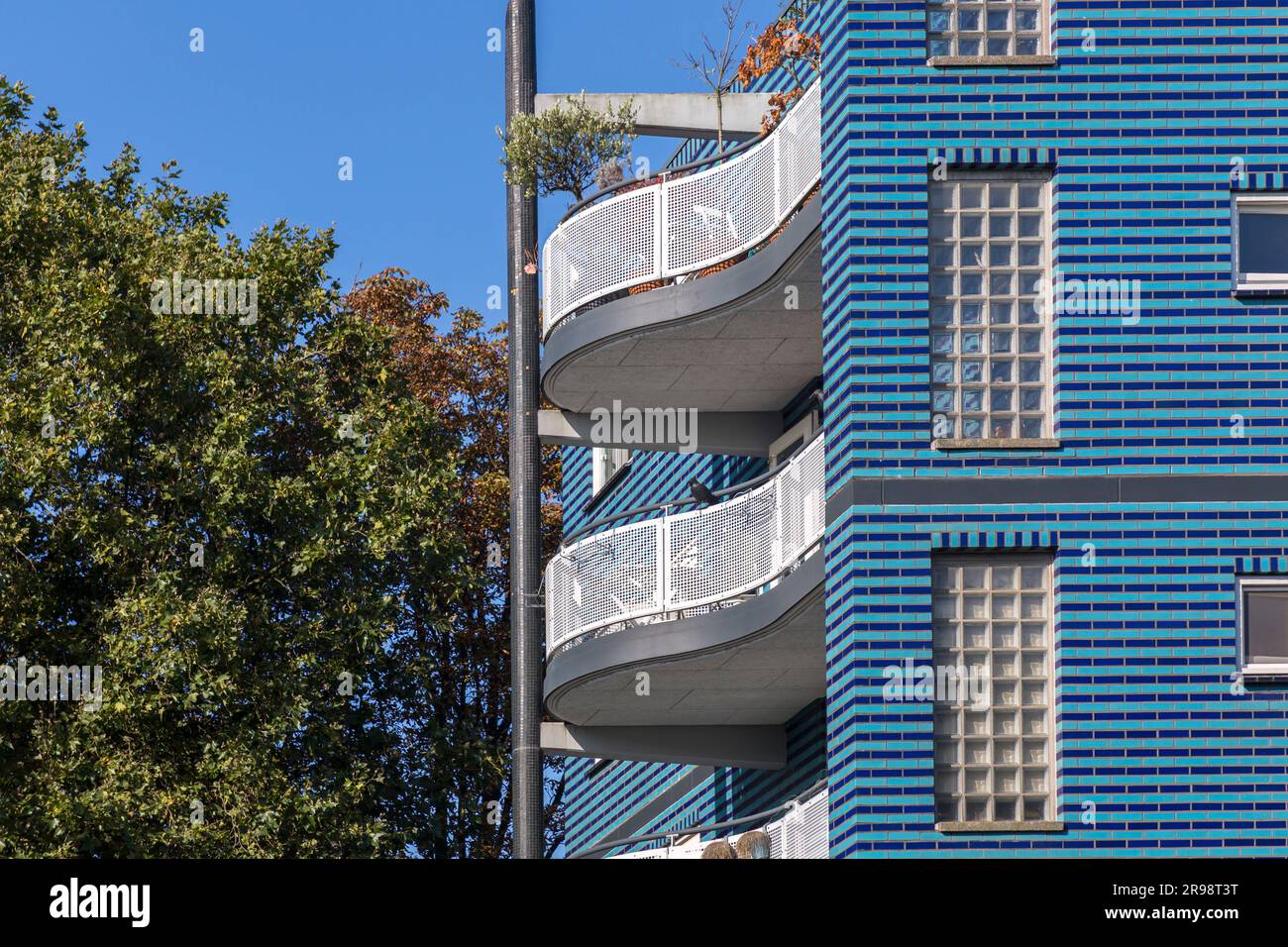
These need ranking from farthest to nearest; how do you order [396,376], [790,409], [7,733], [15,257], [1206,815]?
1. [396,376]
2. [15,257]
3. [7,733]
4. [790,409]
5. [1206,815]

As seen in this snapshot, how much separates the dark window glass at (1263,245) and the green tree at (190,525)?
49.9 feet

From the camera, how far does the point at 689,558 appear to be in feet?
70.5

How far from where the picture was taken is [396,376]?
36156mm

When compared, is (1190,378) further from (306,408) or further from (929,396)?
(306,408)

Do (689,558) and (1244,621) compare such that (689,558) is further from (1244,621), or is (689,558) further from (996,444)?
(1244,621)

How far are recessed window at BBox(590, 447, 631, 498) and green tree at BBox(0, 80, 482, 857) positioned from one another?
2375mm

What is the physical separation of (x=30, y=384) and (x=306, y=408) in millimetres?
4562

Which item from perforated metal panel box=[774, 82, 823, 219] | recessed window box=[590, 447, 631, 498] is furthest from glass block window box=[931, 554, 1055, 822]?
recessed window box=[590, 447, 631, 498]

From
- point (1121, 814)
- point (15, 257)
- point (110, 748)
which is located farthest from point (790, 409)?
point (15, 257)

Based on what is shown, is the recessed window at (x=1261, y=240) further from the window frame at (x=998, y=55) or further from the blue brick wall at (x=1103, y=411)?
the window frame at (x=998, y=55)

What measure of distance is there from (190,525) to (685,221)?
37.6ft

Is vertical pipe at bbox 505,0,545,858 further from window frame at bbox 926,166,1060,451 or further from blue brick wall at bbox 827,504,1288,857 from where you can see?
window frame at bbox 926,166,1060,451

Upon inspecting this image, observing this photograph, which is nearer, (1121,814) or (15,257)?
(1121,814)

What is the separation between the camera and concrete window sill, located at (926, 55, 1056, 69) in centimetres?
1864
